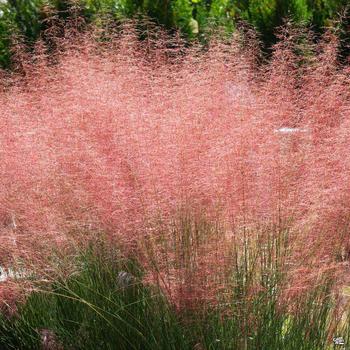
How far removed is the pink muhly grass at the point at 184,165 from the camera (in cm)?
336

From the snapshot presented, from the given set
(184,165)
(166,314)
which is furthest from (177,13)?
(166,314)

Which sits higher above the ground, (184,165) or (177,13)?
(184,165)

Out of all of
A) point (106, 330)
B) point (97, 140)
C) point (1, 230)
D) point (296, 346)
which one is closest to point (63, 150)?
point (97, 140)

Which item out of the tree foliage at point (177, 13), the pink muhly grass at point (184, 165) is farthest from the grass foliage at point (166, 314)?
the tree foliage at point (177, 13)

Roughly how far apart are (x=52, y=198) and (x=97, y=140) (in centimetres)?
39

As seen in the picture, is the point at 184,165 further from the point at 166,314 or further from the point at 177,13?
the point at 177,13

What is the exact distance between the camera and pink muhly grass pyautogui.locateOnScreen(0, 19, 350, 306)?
3.36 meters

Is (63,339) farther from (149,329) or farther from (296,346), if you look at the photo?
(296,346)

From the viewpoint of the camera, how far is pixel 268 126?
12.1 ft

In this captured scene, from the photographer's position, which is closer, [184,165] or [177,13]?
[184,165]

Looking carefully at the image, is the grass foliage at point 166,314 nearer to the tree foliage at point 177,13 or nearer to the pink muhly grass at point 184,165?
the pink muhly grass at point 184,165

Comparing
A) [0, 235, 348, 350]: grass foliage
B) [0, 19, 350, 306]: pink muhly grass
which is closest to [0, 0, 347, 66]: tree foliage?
[0, 19, 350, 306]: pink muhly grass

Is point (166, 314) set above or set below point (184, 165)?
below

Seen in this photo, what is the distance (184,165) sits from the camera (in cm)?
335
